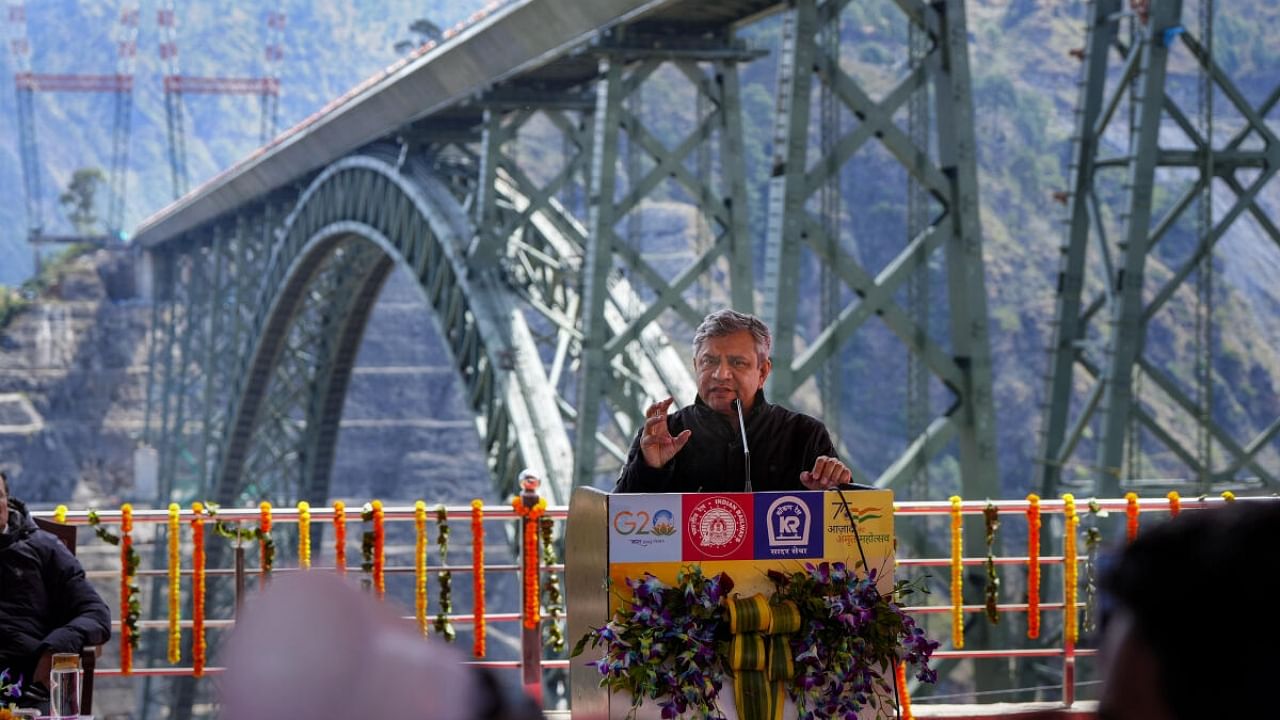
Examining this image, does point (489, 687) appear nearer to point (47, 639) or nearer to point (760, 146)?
point (47, 639)

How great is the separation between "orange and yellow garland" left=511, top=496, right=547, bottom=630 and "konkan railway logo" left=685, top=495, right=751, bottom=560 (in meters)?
4.26

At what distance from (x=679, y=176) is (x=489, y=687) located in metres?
15.4

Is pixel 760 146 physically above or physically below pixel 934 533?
above

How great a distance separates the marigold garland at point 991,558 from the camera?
868 centimetres

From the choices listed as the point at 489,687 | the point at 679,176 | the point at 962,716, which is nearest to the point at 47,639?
the point at 962,716

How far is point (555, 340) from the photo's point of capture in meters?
21.6

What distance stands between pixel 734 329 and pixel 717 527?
2.93ft

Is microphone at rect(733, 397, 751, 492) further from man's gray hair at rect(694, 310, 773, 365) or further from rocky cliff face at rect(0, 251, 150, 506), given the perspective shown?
rocky cliff face at rect(0, 251, 150, 506)

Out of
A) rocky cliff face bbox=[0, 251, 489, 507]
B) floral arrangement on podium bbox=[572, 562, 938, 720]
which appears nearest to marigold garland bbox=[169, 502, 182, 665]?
floral arrangement on podium bbox=[572, 562, 938, 720]

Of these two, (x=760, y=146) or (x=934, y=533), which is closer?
(x=934, y=533)

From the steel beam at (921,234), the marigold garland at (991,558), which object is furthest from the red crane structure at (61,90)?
the marigold garland at (991,558)

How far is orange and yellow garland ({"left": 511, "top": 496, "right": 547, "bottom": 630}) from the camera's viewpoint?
8438mm

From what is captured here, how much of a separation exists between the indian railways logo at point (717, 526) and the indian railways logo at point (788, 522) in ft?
0.24

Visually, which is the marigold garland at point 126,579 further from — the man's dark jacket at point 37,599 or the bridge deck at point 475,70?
the bridge deck at point 475,70
